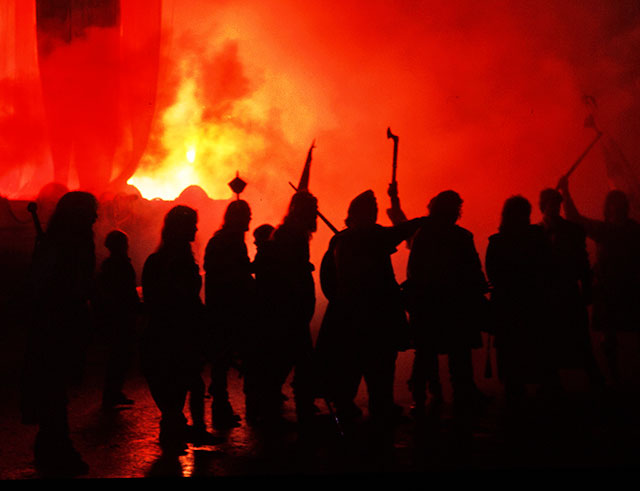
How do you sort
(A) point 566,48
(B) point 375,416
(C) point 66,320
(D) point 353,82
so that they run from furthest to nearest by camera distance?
(D) point 353,82 → (A) point 566,48 → (B) point 375,416 → (C) point 66,320

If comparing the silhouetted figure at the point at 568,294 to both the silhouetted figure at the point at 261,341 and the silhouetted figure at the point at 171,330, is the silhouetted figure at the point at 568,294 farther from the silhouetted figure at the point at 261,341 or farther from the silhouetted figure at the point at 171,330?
the silhouetted figure at the point at 171,330

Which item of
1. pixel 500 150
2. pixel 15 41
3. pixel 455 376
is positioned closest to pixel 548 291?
pixel 455 376

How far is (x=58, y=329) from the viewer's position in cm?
288

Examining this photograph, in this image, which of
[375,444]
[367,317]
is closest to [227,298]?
[367,317]

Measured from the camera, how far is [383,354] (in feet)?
10.7

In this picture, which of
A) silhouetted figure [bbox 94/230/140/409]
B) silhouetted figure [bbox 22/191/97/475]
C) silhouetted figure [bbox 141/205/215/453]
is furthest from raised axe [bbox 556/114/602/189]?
silhouetted figure [bbox 22/191/97/475]

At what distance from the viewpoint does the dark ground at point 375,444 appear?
2752 millimetres

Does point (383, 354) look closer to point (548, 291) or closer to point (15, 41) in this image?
point (548, 291)

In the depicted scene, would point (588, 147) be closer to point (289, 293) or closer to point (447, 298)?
point (447, 298)

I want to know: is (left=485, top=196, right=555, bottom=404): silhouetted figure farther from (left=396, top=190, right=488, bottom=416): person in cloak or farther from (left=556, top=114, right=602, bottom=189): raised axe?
(left=556, top=114, right=602, bottom=189): raised axe

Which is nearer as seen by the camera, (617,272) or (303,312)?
(303,312)

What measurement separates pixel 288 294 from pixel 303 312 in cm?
16

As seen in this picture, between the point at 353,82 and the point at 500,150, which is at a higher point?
the point at 353,82

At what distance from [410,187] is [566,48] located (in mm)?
2771
